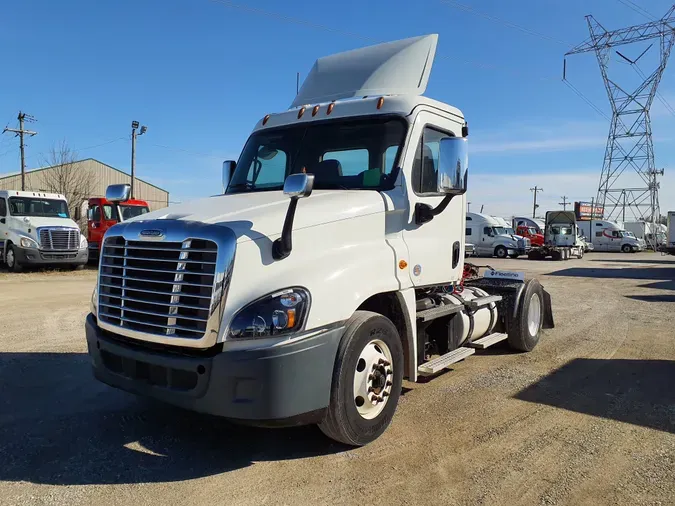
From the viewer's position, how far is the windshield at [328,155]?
468cm

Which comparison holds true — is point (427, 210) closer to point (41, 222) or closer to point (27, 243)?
point (27, 243)

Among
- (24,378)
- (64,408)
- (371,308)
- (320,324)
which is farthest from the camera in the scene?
(24,378)

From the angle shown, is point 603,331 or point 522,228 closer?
Answer: point 603,331

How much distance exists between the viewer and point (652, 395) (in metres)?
5.38

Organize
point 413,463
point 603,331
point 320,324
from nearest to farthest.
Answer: point 320,324, point 413,463, point 603,331

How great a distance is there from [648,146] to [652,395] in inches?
2092

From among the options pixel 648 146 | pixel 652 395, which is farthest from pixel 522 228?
pixel 652 395

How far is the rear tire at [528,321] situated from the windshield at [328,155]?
11.2 feet

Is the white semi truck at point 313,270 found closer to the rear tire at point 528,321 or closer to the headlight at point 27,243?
the rear tire at point 528,321

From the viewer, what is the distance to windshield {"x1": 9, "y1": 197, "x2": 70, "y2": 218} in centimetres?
1886

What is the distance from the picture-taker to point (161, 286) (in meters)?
3.66

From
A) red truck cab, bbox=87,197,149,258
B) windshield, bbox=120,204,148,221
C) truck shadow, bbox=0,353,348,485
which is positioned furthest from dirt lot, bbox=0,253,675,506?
red truck cab, bbox=87,197,149,258

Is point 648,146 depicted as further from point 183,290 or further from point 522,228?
point 183,290

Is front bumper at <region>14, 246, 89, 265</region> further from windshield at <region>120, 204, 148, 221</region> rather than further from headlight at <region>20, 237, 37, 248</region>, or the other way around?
windshield at <region>120, 204, 148, 221</region>
